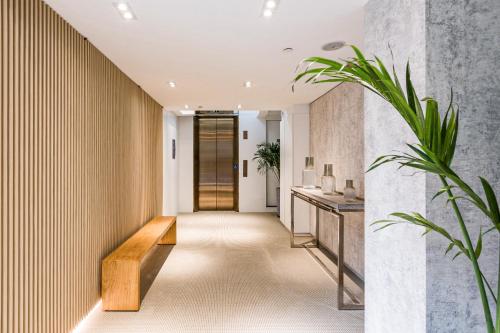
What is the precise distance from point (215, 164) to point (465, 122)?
7891 mm

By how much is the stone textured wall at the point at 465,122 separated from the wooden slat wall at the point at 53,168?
2.32 meters

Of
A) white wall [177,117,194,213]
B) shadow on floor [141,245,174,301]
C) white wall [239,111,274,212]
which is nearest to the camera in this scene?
shadow on floor [141,245,174,301]

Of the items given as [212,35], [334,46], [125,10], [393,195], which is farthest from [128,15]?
[393,195]


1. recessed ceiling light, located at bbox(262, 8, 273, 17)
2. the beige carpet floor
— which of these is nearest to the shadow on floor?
the beige carpet floor

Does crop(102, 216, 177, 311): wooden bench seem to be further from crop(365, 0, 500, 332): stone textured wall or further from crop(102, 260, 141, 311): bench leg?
crop(365, 0, 500, 332): stone textured wall

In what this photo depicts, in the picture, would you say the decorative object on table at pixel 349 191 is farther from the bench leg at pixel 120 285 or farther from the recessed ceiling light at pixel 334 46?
the bench leg at pixel 120 285

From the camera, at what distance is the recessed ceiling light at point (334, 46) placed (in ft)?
9.89

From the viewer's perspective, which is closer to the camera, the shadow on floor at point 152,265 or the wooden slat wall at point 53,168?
the wooden slat wall at point 53,168

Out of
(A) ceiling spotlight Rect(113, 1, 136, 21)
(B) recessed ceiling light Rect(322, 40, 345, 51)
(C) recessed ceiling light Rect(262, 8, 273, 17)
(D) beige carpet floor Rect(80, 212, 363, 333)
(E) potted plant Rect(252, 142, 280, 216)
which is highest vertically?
(B) recessed ceiling light Rect(322, 40, 345, 51)

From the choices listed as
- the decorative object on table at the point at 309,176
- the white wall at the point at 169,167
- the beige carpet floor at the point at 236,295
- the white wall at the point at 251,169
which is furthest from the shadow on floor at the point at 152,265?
the white wall at the point at 251,169

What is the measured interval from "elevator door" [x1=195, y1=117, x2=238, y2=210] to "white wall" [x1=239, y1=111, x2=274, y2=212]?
0.80 feet

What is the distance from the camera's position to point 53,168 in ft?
7.81

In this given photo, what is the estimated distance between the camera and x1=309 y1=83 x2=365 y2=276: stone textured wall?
154 inches

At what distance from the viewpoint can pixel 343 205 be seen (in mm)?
3068
